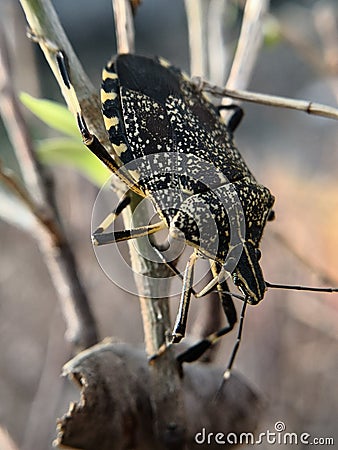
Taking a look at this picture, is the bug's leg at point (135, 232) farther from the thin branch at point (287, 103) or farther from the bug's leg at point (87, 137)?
the thin branch at point (287, 103)

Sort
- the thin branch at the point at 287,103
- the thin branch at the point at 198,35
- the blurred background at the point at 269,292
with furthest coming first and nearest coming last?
1. the blurred background at the point at 269,292
2. the thin branch at the point at 198,35
3. the thin branch at the point at 287,103

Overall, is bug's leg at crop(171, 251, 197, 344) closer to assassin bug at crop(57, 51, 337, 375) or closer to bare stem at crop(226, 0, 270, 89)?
assassin bug at crop(57, 51, 337, 375)

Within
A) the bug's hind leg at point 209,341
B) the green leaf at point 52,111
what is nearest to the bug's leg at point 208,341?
the bug's hind leg at point 209,341

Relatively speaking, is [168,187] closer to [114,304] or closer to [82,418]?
[82,418]

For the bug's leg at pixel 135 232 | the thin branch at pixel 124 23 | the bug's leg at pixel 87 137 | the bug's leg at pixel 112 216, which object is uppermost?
the thin branch at pixel 124 23

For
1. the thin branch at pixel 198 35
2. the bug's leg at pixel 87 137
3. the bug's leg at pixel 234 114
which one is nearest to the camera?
the bug's leg at pixel 87 137

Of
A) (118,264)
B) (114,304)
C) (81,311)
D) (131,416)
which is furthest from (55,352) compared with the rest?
(131,416)

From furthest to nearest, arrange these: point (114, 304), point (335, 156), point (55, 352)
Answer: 1. point (335, 156)
2. point (114, 304)
3. point (55, 352)

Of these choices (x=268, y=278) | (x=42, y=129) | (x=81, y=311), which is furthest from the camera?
(x=42, y=129)
